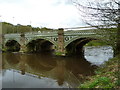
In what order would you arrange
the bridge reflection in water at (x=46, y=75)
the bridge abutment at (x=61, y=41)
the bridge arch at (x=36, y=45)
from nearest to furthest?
1. the bridge reflection in water at (x=46, y=75)
2. the bridge abutment at (x=61, y=41)
3. the bridge arch at (x=36, y=45)

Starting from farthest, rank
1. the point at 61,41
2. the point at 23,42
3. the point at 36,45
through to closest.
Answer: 1. the point at 36,45
2. the point at 23,42
3. the point at 61,41

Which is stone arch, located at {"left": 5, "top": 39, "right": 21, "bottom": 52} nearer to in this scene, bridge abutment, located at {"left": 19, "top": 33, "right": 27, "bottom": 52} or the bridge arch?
bridge abutment, located at {"left": 19, "top": 33, "right": 27, "bottom": 52}

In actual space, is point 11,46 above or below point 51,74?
above

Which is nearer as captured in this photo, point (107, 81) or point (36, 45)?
point (107, 81)

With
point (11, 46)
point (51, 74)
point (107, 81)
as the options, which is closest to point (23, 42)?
point (11, 46)

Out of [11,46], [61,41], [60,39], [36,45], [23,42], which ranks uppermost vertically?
[60,39]

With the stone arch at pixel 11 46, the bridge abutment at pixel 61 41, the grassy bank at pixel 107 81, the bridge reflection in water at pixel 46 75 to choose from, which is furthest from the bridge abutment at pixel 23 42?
the grassy bank at pixel 107 81

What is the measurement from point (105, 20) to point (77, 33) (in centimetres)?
1441

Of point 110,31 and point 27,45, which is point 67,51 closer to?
point 27,45

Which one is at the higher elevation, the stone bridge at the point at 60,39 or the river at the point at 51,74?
the stone bridge at the point at 60,39

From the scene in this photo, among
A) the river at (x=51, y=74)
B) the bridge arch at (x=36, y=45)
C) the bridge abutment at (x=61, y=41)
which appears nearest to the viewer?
the river at (x=51, y=74)

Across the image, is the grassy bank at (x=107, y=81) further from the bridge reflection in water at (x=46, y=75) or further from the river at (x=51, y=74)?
the bridge reflection in water at (x=46, y=75)

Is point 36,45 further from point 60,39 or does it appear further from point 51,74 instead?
point 51,74

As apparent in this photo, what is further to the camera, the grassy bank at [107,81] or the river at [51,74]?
the river at [51,74]
